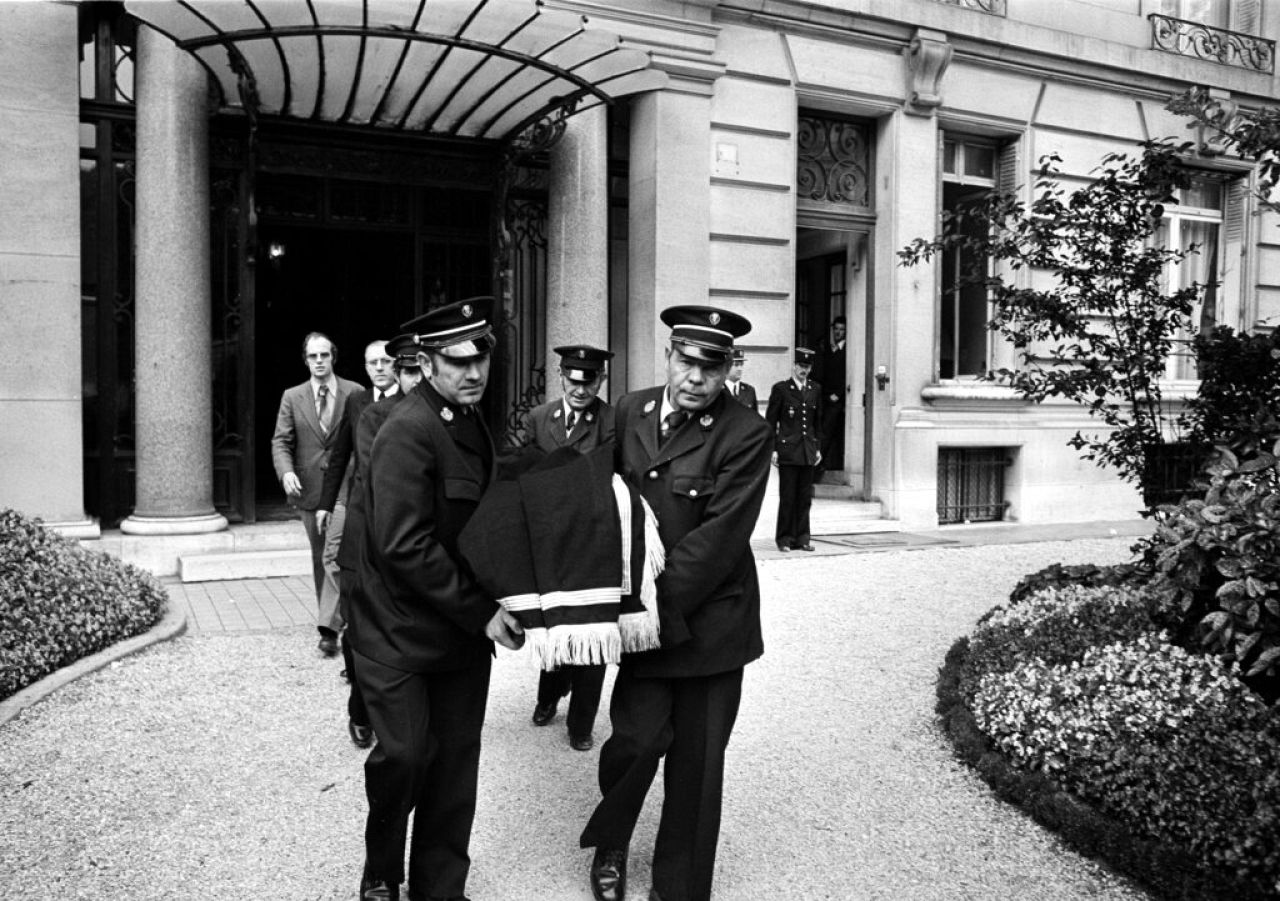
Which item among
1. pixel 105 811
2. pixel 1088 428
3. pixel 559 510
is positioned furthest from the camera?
pixel 1088 428

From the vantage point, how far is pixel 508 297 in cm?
1158

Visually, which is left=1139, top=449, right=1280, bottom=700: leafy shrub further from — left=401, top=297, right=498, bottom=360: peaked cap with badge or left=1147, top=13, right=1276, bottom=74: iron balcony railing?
left=1147, top=13, right=1276, bottom=74: iron balcony railing

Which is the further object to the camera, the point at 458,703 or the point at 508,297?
the point at 508,297

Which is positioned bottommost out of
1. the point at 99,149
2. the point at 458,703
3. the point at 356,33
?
the point at 458,703

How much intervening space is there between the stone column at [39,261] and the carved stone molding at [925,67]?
9406mm

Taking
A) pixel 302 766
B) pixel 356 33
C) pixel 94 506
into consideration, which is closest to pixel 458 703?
pixel 302 766

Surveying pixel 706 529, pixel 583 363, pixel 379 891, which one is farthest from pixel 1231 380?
pixel 379 891

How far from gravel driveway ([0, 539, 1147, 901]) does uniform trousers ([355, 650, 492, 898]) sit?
1.20 ft

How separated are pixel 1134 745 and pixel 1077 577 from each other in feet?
9.75

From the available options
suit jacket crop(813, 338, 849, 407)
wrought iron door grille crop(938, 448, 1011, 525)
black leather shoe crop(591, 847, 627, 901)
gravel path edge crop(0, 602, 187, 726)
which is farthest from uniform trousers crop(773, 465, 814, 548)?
black leather shoe crop(591, 847, 627, 901)

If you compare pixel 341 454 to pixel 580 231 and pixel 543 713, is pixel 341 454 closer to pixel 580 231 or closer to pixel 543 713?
pixel 543 713

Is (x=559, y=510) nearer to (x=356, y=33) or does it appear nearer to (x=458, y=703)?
(x=458, y=703)

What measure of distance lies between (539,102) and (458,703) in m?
8.47

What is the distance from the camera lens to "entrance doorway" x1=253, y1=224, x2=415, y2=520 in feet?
55.3
